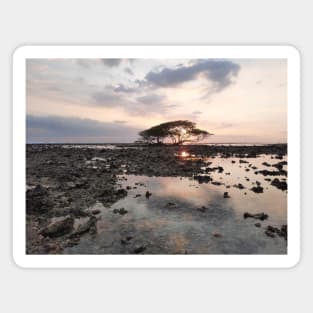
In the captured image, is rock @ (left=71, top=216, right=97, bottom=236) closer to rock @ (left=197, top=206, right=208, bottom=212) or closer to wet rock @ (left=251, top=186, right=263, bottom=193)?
rock @ (left=197, top=206, right=208, bottom=212)

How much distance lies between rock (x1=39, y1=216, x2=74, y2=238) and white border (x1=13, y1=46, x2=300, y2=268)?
0.95ft

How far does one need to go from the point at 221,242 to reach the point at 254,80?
2.74 metres

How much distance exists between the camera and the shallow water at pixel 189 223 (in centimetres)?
280

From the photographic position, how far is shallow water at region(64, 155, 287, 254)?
110 inches

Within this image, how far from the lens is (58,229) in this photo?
116 inches

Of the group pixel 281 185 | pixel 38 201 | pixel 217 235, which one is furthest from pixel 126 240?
pixel 281 185

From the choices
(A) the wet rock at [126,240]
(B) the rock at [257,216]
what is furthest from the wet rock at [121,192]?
(B) the rock at [257,216]

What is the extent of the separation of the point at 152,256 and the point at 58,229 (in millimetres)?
1549

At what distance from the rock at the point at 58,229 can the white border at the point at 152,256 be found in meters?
0.29
